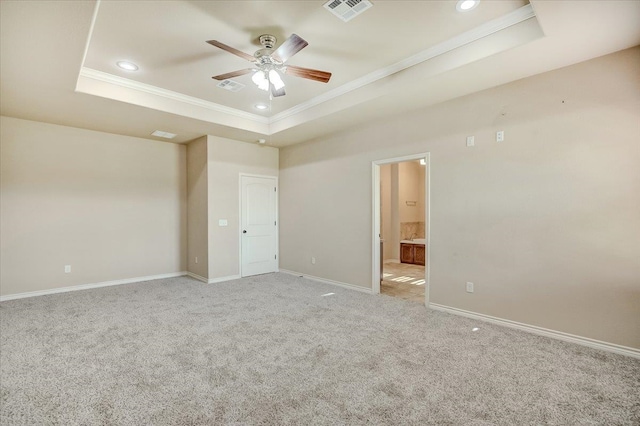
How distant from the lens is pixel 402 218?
8594 mm

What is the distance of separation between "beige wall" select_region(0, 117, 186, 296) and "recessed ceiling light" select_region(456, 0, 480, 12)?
561 centimetres

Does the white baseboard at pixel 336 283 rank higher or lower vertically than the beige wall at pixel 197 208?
lower

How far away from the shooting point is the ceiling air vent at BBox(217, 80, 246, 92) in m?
3.99

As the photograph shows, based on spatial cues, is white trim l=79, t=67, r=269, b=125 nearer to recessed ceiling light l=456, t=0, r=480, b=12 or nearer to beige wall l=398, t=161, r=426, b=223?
recessed ceiling light l=456, t=0, r=480, b=12

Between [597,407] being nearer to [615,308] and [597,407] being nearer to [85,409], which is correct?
[615,308]

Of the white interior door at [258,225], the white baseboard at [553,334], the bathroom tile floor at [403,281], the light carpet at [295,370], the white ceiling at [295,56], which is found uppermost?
the white ceiling at [295,56]

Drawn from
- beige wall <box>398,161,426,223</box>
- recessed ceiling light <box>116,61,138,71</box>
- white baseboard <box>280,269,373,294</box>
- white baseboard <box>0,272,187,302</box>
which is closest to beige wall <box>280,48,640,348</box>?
white baseboard <box>280,269,373,294</box>

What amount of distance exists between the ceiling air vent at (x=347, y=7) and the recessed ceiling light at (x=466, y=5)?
0.76 metres

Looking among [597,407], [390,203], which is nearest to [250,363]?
[597,407]

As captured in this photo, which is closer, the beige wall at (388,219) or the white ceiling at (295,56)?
the white ceiling at (295,56)

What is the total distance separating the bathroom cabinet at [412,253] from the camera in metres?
7.75

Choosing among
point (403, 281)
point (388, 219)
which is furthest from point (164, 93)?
point (388, 219)

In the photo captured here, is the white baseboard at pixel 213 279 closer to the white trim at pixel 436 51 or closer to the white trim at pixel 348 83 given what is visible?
the white trim at pixel 348 83

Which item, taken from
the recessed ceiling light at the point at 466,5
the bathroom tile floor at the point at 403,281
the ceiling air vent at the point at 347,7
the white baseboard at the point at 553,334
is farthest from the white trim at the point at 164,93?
the white baseboard at the point at 553,334
